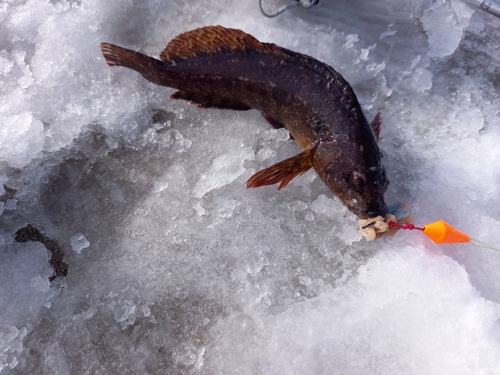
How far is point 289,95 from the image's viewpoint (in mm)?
2291

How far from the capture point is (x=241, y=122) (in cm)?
269

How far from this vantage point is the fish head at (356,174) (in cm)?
218

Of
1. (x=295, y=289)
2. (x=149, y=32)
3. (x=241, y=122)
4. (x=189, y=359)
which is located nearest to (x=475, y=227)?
(x=295, y=289)

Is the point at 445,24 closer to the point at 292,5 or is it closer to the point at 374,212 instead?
the point at 292,5

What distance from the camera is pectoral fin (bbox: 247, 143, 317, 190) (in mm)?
2277

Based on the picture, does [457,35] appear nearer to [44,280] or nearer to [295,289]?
[295,289]

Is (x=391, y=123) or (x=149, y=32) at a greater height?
(x=149, y=32)

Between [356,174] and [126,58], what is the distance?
1.66m

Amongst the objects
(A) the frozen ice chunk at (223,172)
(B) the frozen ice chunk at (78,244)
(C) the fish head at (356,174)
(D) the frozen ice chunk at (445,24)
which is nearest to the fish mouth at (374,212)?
(C) the fish head at (356,174)

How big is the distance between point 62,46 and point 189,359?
2377mm

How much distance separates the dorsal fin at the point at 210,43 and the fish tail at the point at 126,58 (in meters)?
0.14

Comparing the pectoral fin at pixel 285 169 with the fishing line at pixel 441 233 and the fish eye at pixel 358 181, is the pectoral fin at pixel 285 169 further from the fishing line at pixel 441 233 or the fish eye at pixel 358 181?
the fishing line at pixel 441 233

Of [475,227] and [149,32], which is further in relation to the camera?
[149,32]

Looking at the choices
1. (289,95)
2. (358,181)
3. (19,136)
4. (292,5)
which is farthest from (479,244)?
(19,136)
